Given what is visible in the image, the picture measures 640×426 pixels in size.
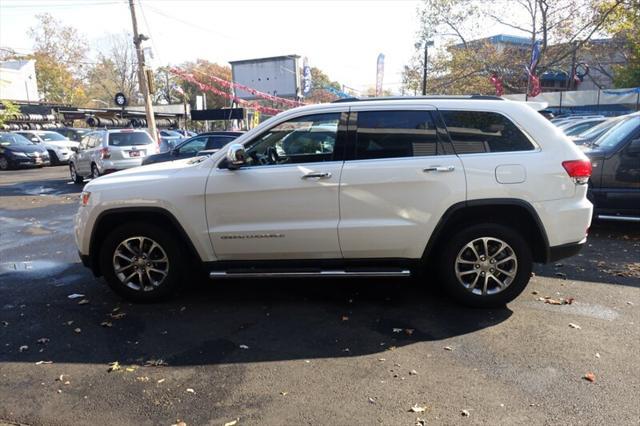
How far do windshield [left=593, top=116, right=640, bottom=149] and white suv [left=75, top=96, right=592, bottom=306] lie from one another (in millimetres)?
3481

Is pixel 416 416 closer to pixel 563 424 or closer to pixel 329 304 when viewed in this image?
pixel 563 424

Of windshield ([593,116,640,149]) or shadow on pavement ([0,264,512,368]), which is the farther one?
windshield ([593,116,640,149])

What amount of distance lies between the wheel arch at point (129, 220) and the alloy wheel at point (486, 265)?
2.45 metres

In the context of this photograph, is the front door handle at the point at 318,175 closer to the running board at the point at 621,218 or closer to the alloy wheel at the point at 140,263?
the alloy wheel at the point at 140,263

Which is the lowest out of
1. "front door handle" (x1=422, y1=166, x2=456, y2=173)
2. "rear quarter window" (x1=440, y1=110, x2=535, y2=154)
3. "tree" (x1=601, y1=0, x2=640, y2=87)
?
"front door handle" (x1=422, y1=166, x2=456, y2=173)

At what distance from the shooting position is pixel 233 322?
4328 millimetres

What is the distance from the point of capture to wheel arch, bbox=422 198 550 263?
425 centimetres

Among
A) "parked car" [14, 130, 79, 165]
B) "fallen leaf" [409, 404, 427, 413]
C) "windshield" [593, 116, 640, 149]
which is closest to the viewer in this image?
"fallen leaf" [409, 404, 427, 413]

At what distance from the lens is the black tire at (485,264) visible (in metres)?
4.36

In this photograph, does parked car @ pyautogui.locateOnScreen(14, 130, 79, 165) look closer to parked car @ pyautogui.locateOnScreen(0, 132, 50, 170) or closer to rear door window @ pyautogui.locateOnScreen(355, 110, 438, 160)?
parked car @ pyautogui.locateOnScreen(0, 132, 50, 170)

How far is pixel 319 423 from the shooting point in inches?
114

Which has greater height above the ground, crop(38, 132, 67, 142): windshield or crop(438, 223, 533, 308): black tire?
crop(38, 132, 67, 142): windshield

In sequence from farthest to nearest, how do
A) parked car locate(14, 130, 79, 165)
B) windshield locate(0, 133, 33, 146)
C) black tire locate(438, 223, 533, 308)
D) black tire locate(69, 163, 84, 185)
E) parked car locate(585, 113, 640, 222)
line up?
parked car locate(14, 130, 79, 165)
windshield locate(0, 133, 33, 146)
black tire locate(69, 163, 84, 185)
parked car locate(585, 113, 640, 222)
black tire locate(438, 223, 533, 308)

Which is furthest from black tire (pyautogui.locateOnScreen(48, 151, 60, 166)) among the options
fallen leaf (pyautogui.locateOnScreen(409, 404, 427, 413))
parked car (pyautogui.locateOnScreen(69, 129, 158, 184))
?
fallen leaf (pyautogui.locateOnScreen(409, 404, 427, 413))
